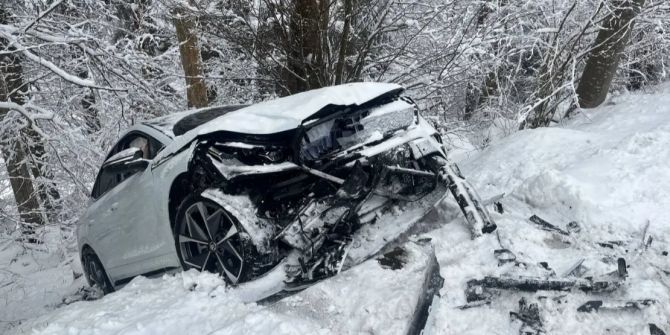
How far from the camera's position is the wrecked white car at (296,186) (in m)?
3.44

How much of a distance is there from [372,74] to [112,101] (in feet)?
22.3

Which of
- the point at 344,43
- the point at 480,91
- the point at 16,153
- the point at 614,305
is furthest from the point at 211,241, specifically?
the point at 16,153

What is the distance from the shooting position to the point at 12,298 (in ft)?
25.8

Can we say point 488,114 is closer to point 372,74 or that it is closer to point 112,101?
point 372,74

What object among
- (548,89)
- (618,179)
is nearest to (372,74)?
(548,89)

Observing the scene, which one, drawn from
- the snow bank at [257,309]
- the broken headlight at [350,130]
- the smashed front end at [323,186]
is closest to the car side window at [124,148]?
the smashed front end at [323,186]

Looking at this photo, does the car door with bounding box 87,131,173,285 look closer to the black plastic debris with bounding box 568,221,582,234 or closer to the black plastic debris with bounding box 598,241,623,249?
the black plastic debris with bounding box 568,221,582,234

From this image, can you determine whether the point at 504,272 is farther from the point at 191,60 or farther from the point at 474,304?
the point at 191,60

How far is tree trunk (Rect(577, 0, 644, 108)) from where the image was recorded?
7.77 m

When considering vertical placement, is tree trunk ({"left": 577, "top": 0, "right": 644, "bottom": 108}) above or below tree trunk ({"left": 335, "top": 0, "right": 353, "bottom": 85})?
below

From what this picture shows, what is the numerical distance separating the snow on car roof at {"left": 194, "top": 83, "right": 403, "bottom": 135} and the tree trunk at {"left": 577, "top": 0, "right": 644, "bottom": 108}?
5336mm

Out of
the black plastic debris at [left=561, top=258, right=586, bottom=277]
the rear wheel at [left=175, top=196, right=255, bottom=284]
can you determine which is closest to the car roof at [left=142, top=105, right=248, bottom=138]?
the rear wheel at [left=175, top=196, right=255, bottom=284]

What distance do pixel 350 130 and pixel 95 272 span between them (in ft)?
12.0

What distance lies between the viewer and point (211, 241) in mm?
3725
